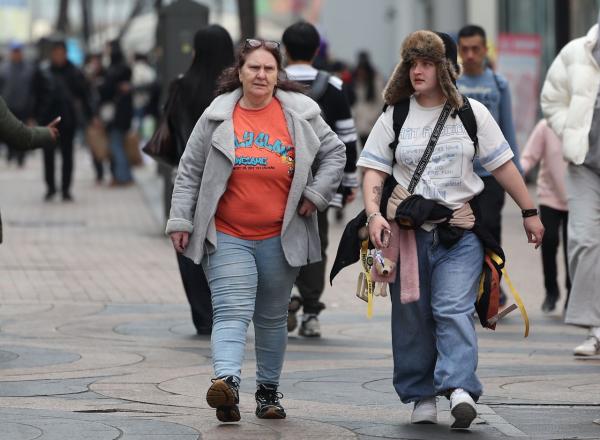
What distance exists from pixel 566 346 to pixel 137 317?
2916mm

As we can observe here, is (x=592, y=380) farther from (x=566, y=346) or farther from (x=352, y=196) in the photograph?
(x=352, y=196)

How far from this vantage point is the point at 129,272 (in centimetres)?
1373

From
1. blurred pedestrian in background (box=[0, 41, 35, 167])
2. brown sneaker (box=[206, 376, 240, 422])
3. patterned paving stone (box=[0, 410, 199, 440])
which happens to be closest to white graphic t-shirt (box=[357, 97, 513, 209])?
brown sneaker (box=[206, 376, 240, 422])

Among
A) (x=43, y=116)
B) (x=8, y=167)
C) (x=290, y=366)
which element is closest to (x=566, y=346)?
(x=290, y=366)

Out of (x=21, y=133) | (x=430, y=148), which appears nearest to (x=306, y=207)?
(x=430, y=148)

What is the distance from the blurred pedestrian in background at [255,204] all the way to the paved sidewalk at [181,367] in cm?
41

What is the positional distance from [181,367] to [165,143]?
→ 1.64 meters

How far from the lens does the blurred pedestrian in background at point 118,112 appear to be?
23.8 m

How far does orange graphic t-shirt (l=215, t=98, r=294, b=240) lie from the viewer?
721cm

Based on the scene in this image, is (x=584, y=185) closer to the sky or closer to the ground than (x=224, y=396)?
closer to the sky

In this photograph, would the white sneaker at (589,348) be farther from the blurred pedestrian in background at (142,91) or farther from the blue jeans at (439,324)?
the blurred pedestrian in background at (142,91)

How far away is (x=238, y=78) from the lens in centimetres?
743

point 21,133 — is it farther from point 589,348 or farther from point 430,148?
point 589,348

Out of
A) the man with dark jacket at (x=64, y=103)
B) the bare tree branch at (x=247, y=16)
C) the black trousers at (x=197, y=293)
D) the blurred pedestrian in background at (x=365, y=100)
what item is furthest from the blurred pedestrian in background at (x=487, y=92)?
the blurred pedestrian in background at (x=365, y=100)
